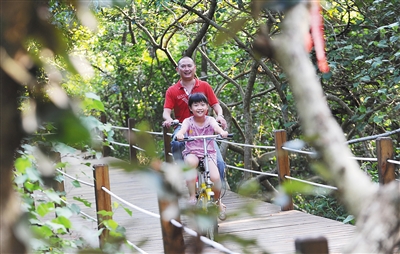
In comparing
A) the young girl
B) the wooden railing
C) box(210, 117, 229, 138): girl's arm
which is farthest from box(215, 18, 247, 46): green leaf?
the young girl

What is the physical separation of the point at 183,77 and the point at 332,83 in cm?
233

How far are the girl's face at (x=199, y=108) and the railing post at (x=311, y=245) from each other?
4.23 m

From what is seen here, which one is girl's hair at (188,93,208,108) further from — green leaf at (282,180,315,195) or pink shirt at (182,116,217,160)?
green leaf at (282,180,315,195)

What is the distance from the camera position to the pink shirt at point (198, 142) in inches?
200

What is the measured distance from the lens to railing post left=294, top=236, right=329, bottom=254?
91cm

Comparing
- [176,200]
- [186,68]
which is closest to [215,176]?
[186,68]

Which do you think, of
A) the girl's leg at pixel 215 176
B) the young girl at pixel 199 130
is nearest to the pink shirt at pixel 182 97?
the young girl at pixel 199 130

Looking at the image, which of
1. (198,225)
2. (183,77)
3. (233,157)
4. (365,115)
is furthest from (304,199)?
(198,225)

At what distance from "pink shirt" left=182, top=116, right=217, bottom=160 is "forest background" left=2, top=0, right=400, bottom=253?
2.35 ft

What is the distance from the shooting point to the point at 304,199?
939 cm

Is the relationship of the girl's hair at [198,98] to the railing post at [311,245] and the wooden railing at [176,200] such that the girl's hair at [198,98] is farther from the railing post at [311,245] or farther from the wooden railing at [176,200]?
the railing post at [311,245]

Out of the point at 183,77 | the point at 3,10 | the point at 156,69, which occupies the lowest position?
the point at 3,10

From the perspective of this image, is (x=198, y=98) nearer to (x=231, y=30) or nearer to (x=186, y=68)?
(x=186, y=68)

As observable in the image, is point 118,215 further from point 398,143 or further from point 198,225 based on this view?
point 198,225
